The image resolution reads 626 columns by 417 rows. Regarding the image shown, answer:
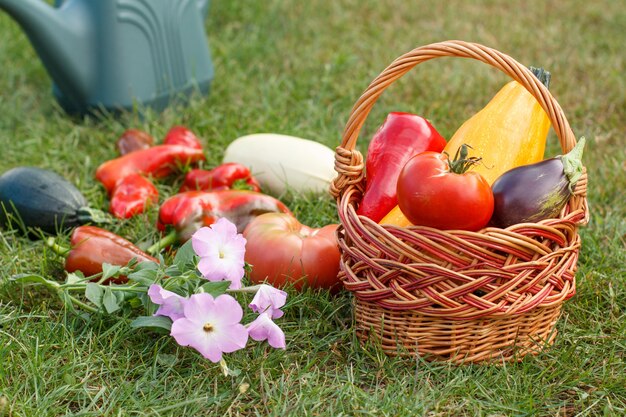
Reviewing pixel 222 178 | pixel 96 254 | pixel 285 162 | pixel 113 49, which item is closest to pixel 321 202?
pixel 285 162

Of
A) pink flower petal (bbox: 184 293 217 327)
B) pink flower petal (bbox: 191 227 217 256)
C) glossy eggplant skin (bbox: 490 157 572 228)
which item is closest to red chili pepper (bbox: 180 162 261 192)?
pink flower petal (bbox: 191 227 217 256)

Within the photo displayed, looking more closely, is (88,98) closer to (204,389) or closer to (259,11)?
(259,11)

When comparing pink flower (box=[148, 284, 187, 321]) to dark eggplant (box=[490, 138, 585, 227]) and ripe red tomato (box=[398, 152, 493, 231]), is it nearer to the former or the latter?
ripe red tomato (box=[398, 152, 493, 231])

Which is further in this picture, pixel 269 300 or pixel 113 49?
pixel 113 49

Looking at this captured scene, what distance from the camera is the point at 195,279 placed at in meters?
1.63

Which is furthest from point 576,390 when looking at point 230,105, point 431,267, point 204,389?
point 230,105

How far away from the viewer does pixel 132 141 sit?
2602 mm

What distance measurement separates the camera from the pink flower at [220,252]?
1.58m

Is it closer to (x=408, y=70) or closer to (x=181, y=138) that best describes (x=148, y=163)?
(x=181, y=138)

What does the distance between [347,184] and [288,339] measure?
362 millimetres

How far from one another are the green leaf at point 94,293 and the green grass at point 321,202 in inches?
2.7

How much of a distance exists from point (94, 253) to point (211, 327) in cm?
53

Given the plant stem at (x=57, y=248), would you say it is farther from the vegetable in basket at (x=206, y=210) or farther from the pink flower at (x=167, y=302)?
the pink flower at (x=167, y=302)

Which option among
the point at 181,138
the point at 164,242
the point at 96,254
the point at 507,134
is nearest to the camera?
the point at 507,134
